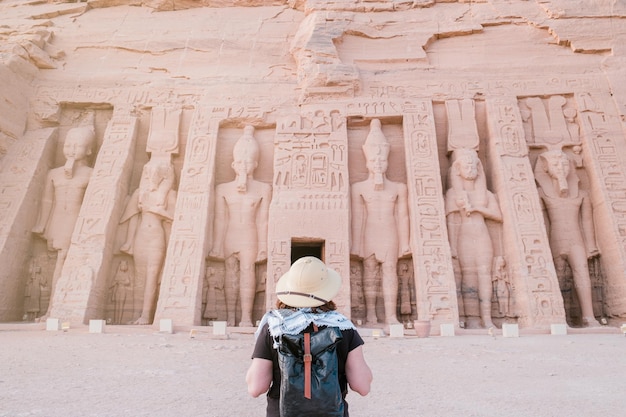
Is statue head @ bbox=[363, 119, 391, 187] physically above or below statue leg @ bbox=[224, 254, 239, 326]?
above

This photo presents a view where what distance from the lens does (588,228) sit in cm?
822

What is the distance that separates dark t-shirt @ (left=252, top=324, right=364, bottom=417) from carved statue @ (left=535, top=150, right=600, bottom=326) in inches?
290

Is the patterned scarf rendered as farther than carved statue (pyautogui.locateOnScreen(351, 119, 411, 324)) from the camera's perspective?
No

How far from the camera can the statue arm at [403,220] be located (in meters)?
8.10

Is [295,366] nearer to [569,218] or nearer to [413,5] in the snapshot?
[569,218]

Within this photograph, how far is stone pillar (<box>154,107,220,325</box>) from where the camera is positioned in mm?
7406

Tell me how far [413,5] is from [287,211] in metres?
5.80

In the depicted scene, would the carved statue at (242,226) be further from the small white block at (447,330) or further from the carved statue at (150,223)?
the small white block at (447,330)

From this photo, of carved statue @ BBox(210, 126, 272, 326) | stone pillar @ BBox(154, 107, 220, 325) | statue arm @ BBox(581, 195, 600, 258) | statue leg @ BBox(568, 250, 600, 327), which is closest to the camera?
stone pillar @ BBox(154, 107, 220, 325)

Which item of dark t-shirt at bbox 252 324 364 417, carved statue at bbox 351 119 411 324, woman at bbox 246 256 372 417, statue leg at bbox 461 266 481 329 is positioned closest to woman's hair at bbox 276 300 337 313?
woman at bbox 246 256 372 417

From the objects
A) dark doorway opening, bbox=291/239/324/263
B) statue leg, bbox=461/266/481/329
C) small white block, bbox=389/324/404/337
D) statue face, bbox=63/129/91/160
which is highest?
statue face, bbox=63/129/91/160

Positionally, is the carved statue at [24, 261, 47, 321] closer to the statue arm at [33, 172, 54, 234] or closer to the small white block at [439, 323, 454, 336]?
the statue arm at [33, 172, 54, 234]

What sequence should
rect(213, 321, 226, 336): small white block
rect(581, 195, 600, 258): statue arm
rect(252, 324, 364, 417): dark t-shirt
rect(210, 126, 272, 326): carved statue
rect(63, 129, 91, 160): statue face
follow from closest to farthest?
rect(252, 324, 364, 417): dark t-shirt
rect(213, 321, 226, 336): small white block
rect(581, 195, 600, 258): statue arm
rect(210, 126, 272, 326): carved statue
rect(63, 129, 91, 160): statue face

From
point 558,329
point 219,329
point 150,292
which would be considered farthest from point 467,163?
point 150,292
